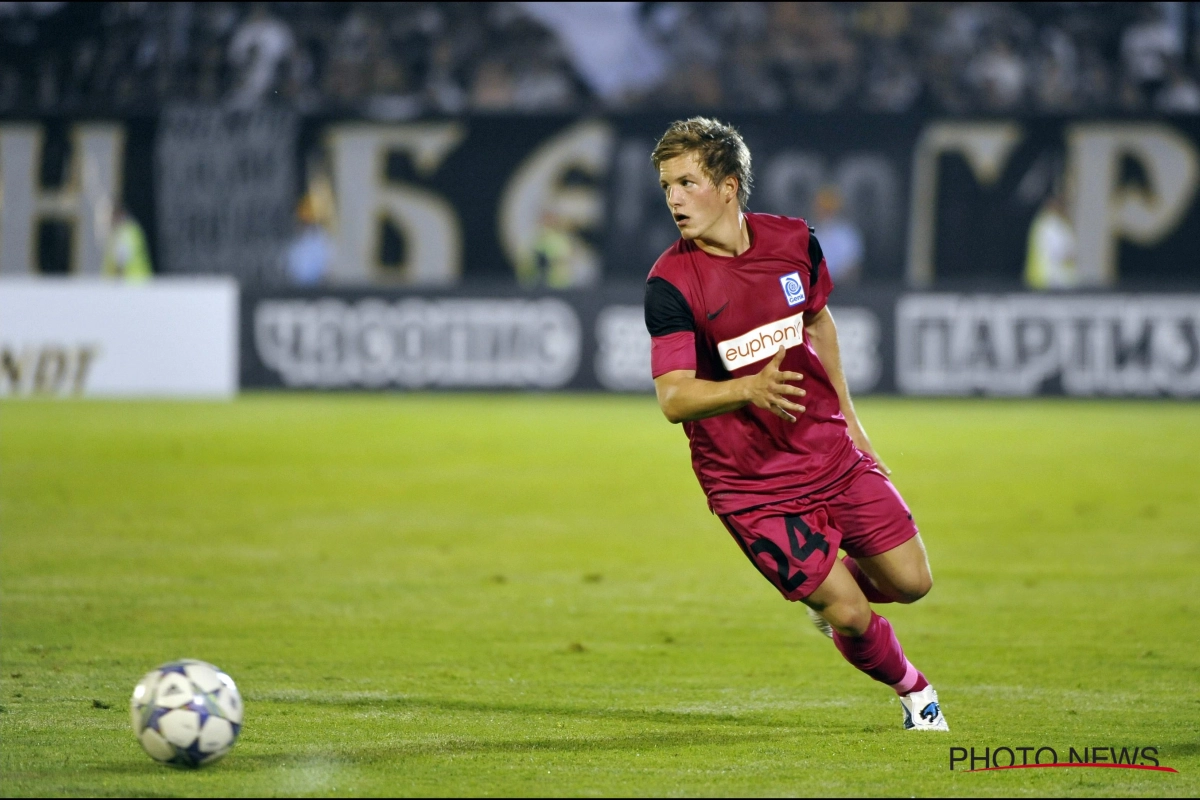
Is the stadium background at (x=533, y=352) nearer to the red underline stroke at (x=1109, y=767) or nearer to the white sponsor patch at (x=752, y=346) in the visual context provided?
the red underline stroke at (x=1109, y=767)

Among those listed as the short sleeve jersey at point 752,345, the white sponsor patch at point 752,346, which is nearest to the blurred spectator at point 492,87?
the short sleeve jersey at point 752,345

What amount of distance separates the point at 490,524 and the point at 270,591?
2823 mm

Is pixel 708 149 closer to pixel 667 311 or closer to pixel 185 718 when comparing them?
pixel 667 311

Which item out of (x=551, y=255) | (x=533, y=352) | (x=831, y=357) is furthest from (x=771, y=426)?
(x=551, y=255)

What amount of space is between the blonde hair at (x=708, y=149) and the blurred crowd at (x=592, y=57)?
1910 centimetres

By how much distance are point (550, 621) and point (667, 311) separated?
9.37ft

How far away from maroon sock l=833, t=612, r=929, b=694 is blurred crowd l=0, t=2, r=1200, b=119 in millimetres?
19365

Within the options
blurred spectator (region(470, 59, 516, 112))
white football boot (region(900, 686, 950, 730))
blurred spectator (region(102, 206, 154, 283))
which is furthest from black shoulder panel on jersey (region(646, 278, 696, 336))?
blurred spectator (region(470, 59, 516, 112))

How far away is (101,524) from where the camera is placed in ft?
35.7

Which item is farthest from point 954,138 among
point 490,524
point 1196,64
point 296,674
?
point 296,674

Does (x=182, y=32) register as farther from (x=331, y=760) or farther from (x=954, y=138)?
(x=331, y=760)

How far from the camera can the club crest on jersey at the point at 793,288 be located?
5.45m

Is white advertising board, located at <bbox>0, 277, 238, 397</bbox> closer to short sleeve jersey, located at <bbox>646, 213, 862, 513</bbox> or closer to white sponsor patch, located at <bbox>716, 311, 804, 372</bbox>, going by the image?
short sleeve jersey, located at <bbox>646, 213, 862, 513</bbox>

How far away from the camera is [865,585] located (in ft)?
18.8
